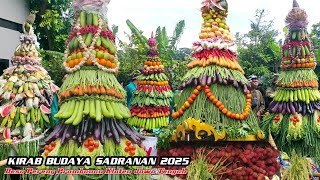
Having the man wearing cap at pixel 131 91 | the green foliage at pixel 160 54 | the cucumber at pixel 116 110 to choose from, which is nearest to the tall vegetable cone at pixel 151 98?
the man wearing cap at pixel 131 91

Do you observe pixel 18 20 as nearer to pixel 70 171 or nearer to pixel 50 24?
pixel 50 24

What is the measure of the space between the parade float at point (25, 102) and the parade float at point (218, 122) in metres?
1.88

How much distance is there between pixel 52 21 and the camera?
15312 millimetres

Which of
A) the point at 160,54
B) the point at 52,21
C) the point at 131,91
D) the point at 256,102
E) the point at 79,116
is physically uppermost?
the point at 52,21

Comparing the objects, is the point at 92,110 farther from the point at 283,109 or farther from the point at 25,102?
the point at 283,109

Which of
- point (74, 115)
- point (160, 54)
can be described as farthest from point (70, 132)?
point (160, 54)

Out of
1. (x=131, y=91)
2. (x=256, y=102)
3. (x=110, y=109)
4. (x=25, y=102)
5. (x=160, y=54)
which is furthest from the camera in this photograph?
(x=160, y=54)

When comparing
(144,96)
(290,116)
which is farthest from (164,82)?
(290,116)

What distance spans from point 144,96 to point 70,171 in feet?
16.8

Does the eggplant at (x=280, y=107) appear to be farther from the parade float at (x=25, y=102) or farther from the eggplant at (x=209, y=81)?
the parade float at (x=25, y=102)

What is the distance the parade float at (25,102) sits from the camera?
538cm

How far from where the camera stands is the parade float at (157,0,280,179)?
446 centimetres

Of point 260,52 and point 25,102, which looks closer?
point 25,102

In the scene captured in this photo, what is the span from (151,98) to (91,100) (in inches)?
189
